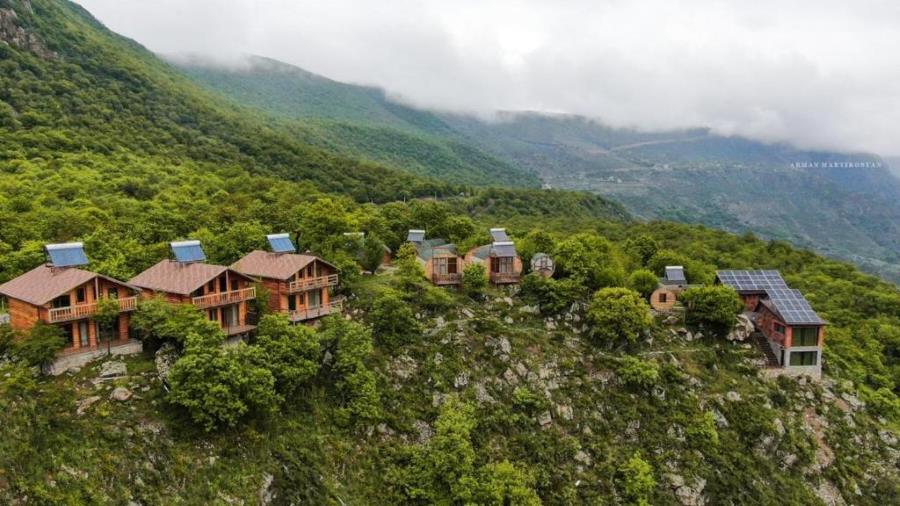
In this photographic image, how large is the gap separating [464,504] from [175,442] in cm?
1679

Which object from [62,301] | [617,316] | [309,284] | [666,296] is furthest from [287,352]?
[666,296]

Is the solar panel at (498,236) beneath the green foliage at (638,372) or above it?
above

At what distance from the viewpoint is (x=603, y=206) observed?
178375 mm

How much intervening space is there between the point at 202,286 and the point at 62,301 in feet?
25.0

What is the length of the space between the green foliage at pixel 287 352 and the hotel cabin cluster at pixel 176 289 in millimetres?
3502

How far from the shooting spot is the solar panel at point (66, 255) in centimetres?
3944

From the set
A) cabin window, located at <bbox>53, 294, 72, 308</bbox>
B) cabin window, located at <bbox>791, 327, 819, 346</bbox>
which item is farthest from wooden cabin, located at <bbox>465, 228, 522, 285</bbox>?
cabin window, located at <bbox>53, 294, 72, 308</bbox>

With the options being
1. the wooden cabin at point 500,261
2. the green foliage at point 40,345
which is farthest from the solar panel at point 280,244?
the wooden cabin at point 500,261

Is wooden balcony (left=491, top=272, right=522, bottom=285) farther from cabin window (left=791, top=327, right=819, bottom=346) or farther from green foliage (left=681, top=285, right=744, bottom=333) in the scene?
cabin window (left=791, top=327, right=819, bottom=346)

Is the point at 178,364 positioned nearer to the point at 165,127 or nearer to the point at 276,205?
the point at 276,205

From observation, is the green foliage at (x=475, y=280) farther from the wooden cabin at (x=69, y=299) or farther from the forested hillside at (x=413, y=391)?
the wooden cabin at (x=69, y=299)

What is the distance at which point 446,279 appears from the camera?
5869cm

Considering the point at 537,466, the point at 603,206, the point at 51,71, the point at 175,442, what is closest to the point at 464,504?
the point at 537,466

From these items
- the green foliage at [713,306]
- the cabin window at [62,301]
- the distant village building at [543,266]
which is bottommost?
the green foliage at [713,306]
